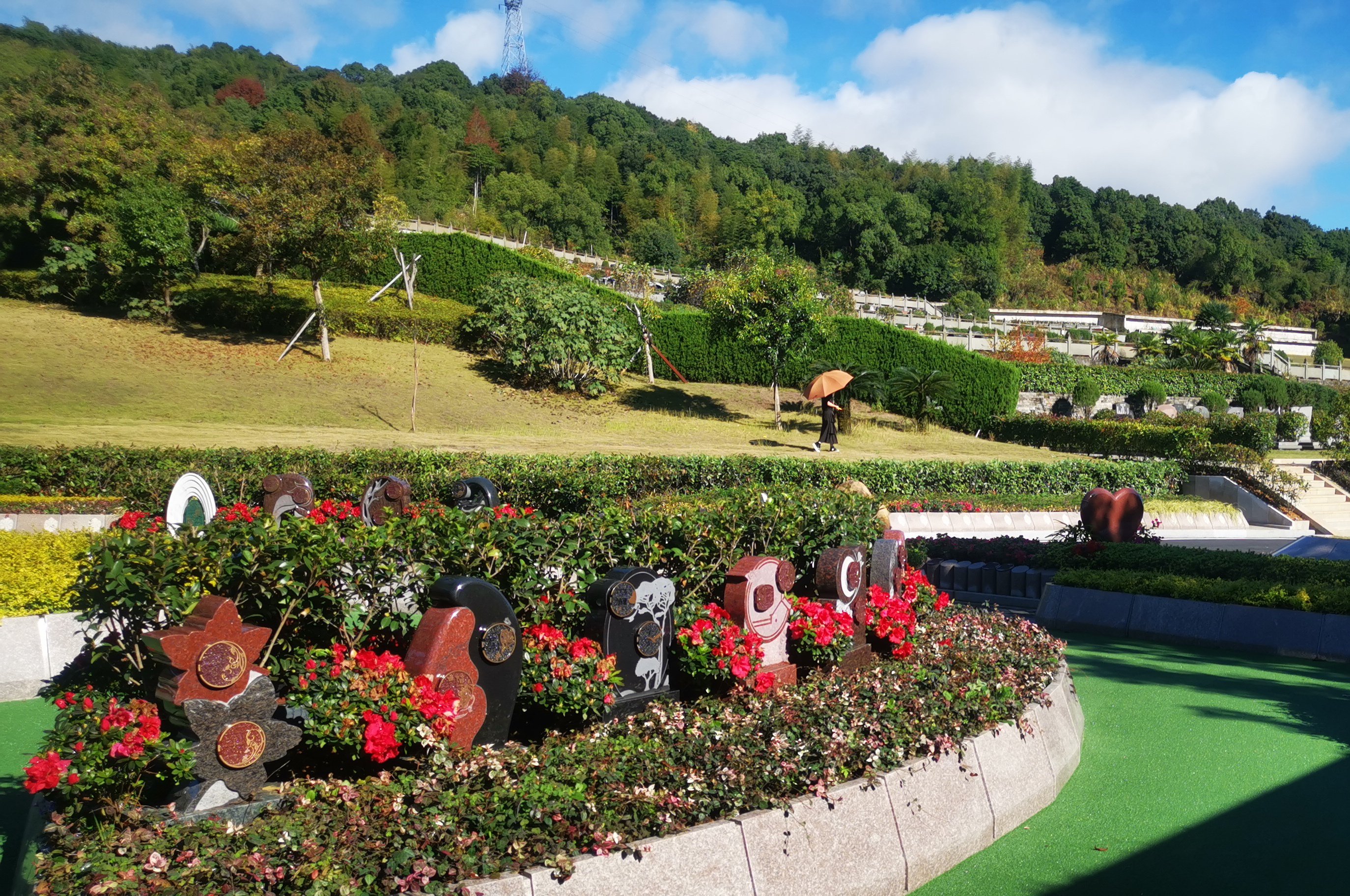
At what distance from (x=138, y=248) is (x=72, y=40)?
48200 mm

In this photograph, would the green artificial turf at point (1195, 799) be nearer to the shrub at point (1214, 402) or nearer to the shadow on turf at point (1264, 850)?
the shadow on turf at point (1264, 850)

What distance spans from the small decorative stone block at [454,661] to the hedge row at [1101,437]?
26152 millimetres

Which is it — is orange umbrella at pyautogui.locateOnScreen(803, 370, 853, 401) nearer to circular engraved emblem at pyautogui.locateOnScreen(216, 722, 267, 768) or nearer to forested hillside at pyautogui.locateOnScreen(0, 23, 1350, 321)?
circular engraved emblem at pyautogui.locateOnScreen(216, 722, 267, 768)

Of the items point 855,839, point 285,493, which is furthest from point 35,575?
point 855,839

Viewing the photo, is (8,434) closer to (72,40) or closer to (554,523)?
(554,523)

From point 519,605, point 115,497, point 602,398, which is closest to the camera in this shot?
point 519,605

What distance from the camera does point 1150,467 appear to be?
24047mm

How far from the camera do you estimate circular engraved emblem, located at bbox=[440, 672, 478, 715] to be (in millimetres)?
4191

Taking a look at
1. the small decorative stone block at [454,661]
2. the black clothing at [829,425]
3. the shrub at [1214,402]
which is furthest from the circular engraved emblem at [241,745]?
the shrub at [1214,402]

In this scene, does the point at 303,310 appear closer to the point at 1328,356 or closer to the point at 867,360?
the point at 867,360

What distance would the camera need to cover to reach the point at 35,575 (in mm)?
7320

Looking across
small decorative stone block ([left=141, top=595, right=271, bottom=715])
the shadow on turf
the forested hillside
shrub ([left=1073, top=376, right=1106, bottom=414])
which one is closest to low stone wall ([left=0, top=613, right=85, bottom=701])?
small decorative stone block ([left=141, top=595, right=271, bottom=715])

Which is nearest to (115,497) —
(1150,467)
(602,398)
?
(602,398)

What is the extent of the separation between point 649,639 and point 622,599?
314 mm
